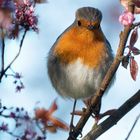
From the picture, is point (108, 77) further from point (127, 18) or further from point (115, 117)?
point (127, 18)

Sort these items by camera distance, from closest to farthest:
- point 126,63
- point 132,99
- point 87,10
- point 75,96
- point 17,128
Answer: point 126,63 < point 17,128 < point 132,99 < point 87,10 < point 75,96

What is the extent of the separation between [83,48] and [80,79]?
274mm

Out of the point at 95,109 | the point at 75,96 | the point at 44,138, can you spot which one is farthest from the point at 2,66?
the point at 75,96

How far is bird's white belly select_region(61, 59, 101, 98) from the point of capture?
353cm

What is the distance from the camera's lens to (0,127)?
6.03 feet

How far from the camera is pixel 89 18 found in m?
3.45

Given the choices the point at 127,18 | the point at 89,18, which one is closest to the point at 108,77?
the point at 127,18

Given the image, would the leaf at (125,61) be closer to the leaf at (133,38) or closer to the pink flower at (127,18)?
the leaf at (133,38)

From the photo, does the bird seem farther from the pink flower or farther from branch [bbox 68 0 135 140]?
the pink flower

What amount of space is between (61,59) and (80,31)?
12.0 inches

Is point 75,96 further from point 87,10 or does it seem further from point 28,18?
point 28,18

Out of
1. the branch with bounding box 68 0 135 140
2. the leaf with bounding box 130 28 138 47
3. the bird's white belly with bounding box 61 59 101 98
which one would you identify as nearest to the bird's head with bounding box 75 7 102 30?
the bird's white belly with bounding box 61 59 101 98

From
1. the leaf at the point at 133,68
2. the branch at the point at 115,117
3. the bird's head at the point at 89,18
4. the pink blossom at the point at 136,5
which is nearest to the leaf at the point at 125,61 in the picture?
the leaf at the point at 133,68

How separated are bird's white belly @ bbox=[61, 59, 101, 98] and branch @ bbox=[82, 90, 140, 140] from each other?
1423 mm
